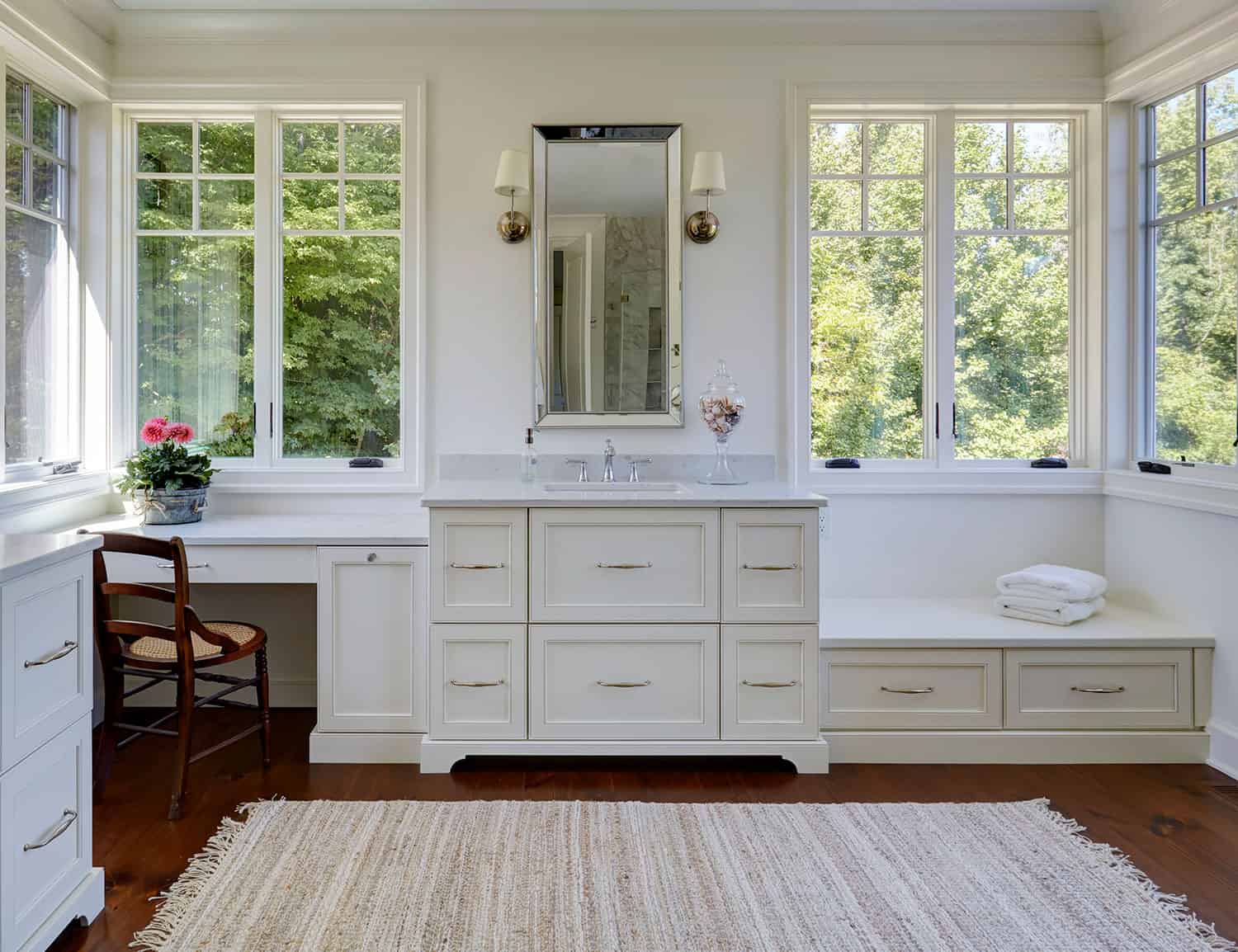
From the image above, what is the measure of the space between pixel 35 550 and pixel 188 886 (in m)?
0.92

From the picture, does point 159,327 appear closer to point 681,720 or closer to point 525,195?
point 525,195

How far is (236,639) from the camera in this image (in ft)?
8.93

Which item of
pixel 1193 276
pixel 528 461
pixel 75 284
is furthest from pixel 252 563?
pixel 1193 276

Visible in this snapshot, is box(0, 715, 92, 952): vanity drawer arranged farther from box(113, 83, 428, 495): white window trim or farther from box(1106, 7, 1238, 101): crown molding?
box(1106, 7, 1238, 101): crown molding

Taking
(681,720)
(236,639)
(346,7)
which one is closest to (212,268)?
(346,7)

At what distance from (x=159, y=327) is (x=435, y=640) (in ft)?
6.01

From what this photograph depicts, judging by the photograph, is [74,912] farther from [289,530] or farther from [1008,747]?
[1008,747]

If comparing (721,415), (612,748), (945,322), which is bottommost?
(612,748)

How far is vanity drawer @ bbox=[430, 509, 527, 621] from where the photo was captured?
274cm

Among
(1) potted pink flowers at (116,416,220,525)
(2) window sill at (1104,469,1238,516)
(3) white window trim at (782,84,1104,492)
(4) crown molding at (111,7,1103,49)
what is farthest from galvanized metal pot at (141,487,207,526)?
(2) window sill at (1104,469,1238,516)

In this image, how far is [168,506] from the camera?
3.06m

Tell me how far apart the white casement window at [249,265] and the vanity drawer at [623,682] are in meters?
1.17

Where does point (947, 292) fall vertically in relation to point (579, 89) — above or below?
below

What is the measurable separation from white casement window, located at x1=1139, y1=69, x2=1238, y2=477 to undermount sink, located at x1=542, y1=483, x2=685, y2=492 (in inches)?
73.5
